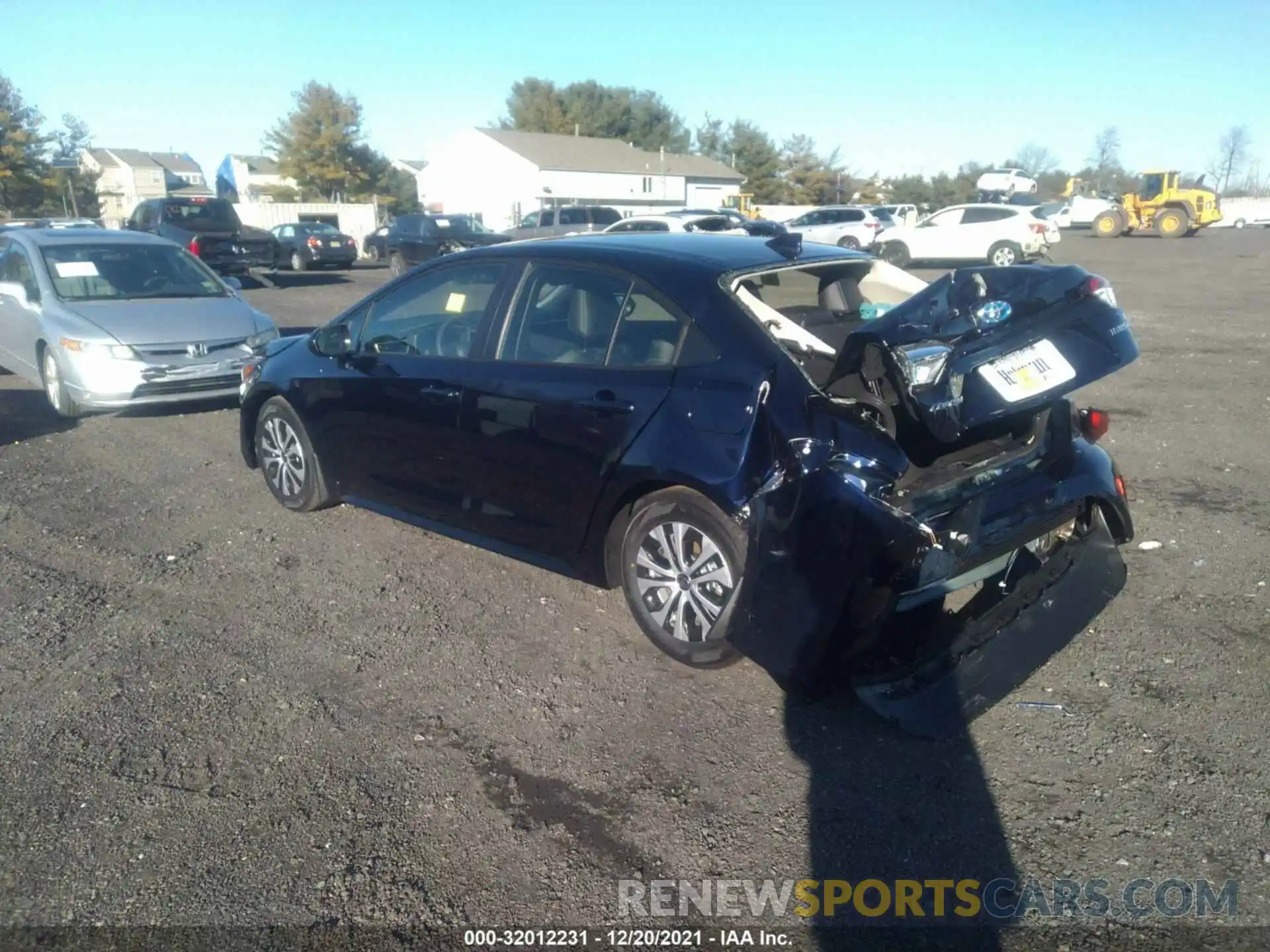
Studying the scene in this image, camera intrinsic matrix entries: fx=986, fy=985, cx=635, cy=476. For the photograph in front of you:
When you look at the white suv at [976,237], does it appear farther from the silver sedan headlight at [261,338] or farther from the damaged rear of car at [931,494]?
the damaged rear of car at [931,494]

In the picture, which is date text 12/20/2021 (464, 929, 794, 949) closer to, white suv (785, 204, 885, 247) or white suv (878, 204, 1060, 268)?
white suv (878, 204, 1060, 268)

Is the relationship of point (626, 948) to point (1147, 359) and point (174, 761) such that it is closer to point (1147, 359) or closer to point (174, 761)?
point (174, 761)

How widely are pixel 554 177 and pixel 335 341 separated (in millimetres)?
54169

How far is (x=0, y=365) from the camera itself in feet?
33.6

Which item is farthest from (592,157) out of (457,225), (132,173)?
(132,173)

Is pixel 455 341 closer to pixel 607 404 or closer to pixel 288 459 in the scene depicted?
pixel 607 404

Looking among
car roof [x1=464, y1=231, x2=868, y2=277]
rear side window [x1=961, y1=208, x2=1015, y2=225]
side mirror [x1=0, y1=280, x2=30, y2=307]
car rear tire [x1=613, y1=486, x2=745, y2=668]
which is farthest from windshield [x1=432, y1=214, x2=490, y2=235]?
car rear tire [x1=613, y1=486, x2=745, y2=668]

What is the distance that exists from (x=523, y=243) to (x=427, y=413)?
99 cm

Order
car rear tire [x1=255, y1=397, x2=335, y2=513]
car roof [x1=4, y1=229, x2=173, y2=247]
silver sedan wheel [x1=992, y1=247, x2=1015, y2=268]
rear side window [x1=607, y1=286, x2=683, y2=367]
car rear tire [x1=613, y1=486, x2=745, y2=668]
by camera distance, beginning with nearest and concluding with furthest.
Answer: car rear tire [x1=613, y1=486, x2=745, y2=668], rear side window [x1=607, y1=286, x2=683, y2=367], car rear tire [x1=255, y1=397, x2=335, y2=513], car roof [x1=4, y1=229, x2=173, y2=247], silver sedan wheel [x1=992, y1=247, x2=1015, y2=268]

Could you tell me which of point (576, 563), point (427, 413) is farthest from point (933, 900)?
point (427, 413)

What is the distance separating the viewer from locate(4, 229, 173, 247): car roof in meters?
9.46

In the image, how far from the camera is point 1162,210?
38.5 metres

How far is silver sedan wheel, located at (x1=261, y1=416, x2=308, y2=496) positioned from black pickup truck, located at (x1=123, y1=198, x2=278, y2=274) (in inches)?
656

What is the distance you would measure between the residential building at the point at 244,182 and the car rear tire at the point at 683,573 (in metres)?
46.3
